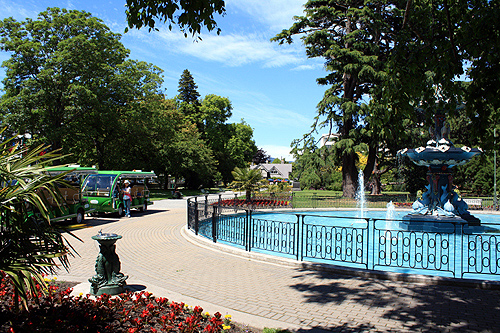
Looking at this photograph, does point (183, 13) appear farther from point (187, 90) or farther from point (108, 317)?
point (187, 90)

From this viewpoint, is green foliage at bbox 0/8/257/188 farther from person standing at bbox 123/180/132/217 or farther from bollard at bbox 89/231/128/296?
bollard at bbox 89/231/128/296

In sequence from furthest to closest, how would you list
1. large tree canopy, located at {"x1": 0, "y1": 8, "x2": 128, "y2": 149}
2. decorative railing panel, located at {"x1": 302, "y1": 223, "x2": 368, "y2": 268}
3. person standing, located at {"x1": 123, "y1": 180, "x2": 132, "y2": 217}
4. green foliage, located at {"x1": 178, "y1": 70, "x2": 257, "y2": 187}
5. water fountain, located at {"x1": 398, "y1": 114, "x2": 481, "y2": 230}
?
green foliage, located at {"x1": 178, "y1": 70, "x2": 257, "y2": 187} → large tree canopy, located at {"x1": 0, "y1": 8, "x2": 128, "y2": 149} → person standing, located at {"x1": 123, "y1": 180, "x2": 132, "y2": 217} → water fountain, located at {"x1": 398, "y1": 114, "x2": 481, "y2": 230} → decorative railing panel, located at {"x1": 302, "y1": 223, "x2": 368, "y2": 268}

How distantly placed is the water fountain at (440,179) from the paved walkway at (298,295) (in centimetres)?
894

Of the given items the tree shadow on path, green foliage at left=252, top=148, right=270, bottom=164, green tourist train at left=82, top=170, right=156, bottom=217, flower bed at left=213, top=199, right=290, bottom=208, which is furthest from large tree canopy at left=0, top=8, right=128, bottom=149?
green foliage at left=252, top=148, right=270, bottom=164

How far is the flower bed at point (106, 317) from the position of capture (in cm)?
456

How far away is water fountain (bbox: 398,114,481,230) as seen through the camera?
14.9m

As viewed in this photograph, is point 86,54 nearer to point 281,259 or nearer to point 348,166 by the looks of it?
point 348,166

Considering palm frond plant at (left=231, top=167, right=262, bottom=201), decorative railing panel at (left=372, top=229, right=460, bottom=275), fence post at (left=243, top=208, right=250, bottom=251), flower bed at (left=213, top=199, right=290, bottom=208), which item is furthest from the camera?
palm frond plant at (left=231, top=167, right=262, bottom=201)

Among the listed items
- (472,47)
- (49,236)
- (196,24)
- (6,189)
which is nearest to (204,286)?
(49,236)

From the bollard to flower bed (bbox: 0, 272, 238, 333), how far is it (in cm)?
67

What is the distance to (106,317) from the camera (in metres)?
5.03

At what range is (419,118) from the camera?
2967cm

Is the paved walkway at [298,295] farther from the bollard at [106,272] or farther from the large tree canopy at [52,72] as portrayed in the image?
the large tree canopy at [52,72]

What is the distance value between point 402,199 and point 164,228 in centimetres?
2049
